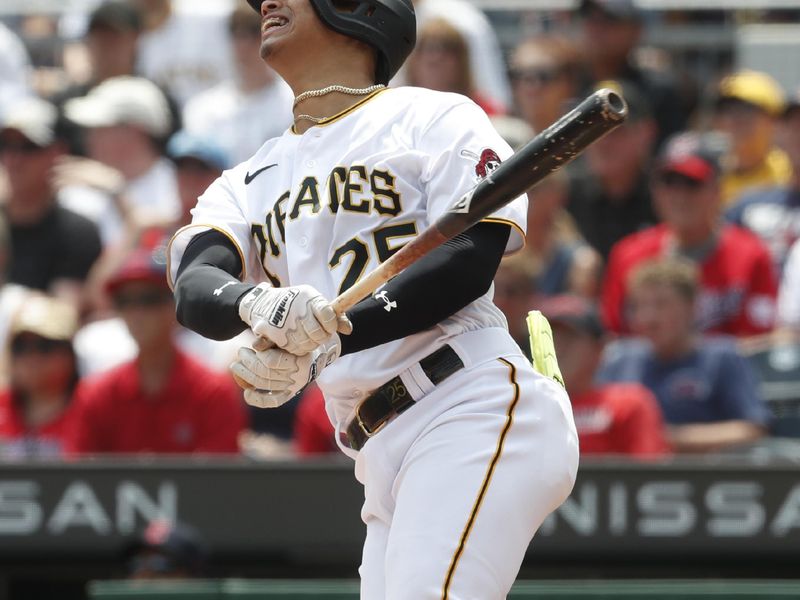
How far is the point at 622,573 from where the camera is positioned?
19.0ft

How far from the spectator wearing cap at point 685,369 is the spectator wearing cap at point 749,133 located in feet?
4.71

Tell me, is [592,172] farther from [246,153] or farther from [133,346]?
[133,346]

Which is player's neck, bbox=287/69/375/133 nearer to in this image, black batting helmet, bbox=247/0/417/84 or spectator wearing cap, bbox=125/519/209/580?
black batting helmet, bbox=247/0/417/84

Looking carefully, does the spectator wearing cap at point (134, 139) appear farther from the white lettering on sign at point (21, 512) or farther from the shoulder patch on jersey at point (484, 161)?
the shoulder patch on jersey at point (484, 161)

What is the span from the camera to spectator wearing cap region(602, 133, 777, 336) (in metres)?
6.75

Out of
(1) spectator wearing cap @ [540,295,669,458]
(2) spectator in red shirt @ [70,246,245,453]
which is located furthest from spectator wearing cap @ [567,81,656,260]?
(2) spectator in red shirt @ [70,246,245,453]

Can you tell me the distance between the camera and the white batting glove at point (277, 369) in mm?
3025

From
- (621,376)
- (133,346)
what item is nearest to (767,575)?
(621,376)

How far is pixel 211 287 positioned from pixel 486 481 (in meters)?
0.70

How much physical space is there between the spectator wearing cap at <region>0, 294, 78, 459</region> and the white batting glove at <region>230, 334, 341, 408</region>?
3.48 m

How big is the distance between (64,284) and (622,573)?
314cm

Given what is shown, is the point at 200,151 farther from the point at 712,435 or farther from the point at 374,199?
the point at 374,199

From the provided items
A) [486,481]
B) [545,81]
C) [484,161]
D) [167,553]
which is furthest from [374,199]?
[545,81]

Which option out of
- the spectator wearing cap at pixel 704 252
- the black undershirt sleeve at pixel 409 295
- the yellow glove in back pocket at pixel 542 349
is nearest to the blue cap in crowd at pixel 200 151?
the spectator wearing cap at pixel 704 252
